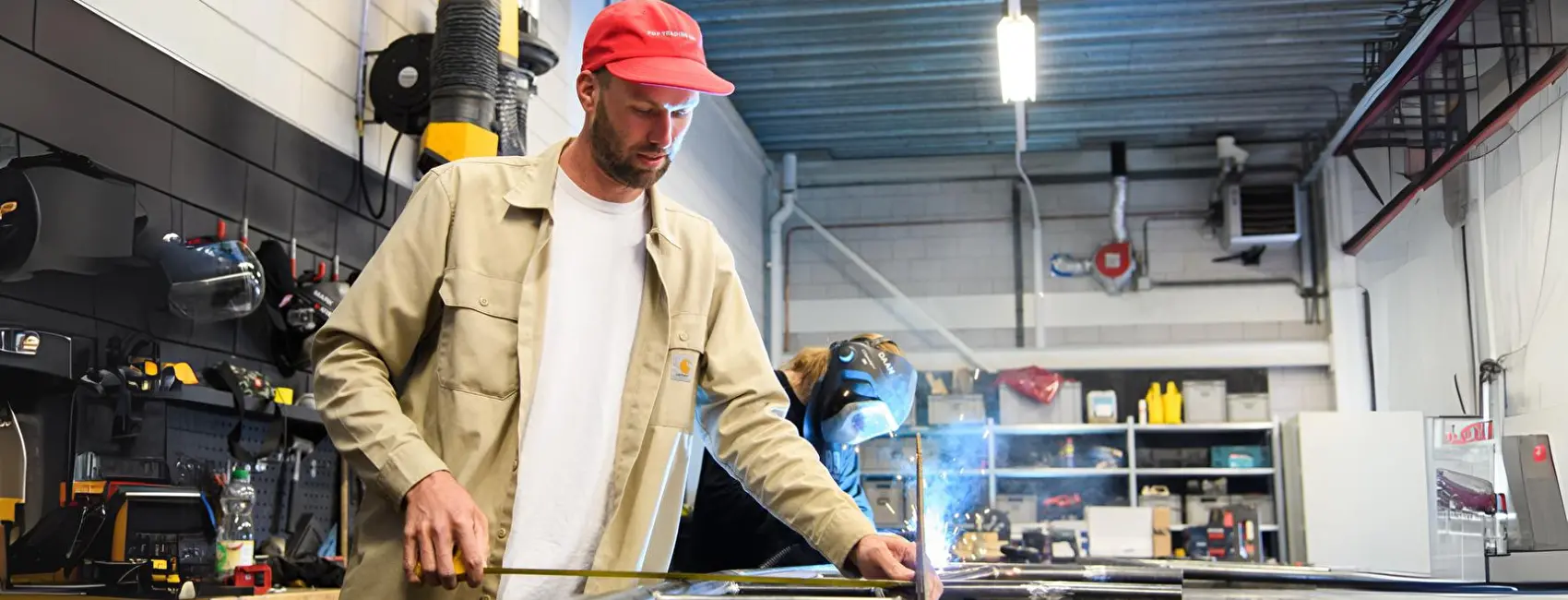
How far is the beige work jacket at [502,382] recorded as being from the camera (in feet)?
5.08

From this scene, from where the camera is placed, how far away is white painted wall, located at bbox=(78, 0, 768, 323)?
3.33m

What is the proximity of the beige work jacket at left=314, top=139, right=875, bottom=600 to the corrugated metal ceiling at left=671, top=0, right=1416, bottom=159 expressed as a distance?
5.77m

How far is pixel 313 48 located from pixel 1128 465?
7.37 metres

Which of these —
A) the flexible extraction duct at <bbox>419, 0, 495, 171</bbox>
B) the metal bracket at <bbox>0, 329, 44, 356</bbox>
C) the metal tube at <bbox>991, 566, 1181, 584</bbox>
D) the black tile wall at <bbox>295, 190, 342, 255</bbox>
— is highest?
the flexible extraction duct at <bbox>419, 0, 495, 171</bbox>

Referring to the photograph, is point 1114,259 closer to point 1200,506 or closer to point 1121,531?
point 1200,506

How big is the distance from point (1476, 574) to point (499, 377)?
19.5 ft

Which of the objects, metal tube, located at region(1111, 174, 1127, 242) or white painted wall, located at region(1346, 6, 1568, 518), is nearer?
white painted wall, located at region(1346, 6, 1568, 518)

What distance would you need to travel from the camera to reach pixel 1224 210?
10.1m

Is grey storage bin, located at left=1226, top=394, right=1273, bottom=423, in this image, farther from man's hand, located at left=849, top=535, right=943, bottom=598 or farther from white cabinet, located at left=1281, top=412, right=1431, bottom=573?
man's hand, located at left=849, top=535, right=943, bottom=598

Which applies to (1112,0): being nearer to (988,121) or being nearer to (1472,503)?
(988,121)

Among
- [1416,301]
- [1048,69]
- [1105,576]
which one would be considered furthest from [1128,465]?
[1105,576]

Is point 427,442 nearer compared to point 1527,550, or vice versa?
point 427,442

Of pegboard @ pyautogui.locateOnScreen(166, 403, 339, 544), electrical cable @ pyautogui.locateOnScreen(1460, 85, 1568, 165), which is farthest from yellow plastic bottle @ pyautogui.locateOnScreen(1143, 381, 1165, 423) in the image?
pegboard @ pyautogui.locateOnScreen(166, 403, 339, 544)

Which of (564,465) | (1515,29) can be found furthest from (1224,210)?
(564,465)
